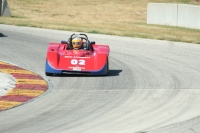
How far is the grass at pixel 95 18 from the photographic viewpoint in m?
28.4

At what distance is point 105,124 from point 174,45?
12348 mm

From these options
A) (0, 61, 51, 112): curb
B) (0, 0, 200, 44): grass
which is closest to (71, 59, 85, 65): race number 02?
(0, 61, 51, 112): curb

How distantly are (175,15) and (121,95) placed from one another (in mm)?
16565

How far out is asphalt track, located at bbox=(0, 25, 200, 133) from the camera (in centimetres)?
1295

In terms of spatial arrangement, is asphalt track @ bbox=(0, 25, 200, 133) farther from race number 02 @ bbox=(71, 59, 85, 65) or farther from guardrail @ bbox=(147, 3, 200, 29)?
guardrail @ bbox=(147, 3, 200, 29)

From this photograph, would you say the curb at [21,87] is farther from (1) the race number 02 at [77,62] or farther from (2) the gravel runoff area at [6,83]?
(1) the race number 02 at [77,62]

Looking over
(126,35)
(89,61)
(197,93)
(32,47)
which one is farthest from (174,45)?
(197,93)

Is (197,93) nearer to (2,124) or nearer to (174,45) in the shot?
(2,124)

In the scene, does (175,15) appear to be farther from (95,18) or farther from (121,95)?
(121,95)

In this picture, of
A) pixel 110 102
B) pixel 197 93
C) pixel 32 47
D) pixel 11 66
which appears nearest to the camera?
pixel 110 102

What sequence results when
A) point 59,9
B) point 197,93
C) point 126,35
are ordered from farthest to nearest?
point 59,9 < point 126,35 < point 197,93

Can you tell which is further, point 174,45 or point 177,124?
point 174,45

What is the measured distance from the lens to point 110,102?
15195mm

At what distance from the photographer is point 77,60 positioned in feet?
60.4
